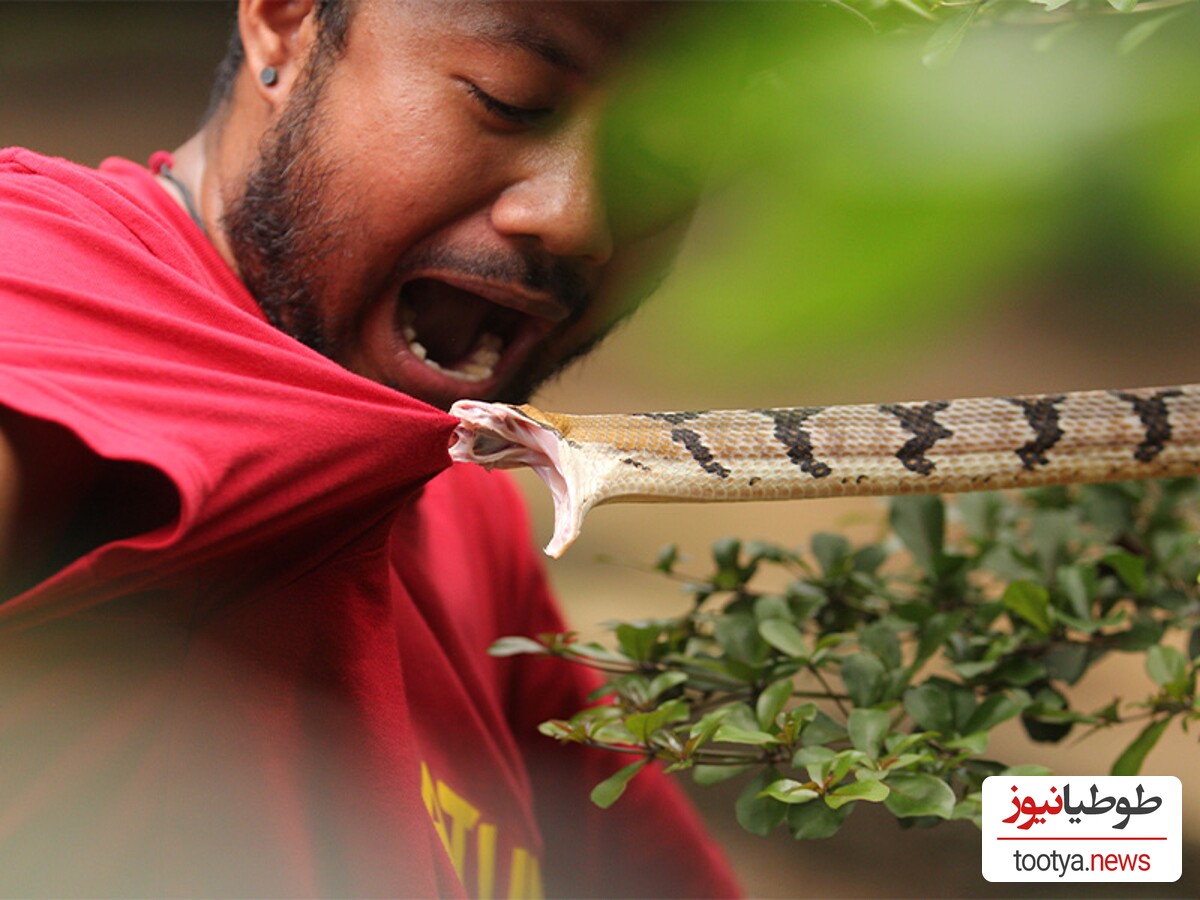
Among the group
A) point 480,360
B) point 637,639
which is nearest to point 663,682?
point 637,639

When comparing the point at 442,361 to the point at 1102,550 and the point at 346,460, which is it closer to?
the point at 346,460

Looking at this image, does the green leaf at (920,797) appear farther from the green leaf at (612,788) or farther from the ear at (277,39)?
the ear at (277,39)

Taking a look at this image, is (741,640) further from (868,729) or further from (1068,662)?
(1068,662)

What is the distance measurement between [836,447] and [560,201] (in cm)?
24

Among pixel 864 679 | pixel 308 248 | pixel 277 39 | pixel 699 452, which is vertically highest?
pixel 277 39

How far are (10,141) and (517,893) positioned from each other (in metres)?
0.73

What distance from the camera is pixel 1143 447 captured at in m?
0.73

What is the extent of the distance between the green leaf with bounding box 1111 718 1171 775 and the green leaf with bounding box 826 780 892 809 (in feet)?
0.67

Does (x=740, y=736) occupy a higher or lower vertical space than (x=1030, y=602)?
lower

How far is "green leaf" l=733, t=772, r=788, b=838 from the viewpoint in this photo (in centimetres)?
60

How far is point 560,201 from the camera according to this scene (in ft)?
2.00

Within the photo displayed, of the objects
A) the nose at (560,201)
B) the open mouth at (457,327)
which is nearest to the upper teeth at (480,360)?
the open mouth at (457,327)

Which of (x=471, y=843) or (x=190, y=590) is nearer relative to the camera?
(x=190, y=590)

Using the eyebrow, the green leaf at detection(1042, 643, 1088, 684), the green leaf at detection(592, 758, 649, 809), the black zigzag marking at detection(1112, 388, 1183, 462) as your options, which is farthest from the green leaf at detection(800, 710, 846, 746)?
the eyebrow
